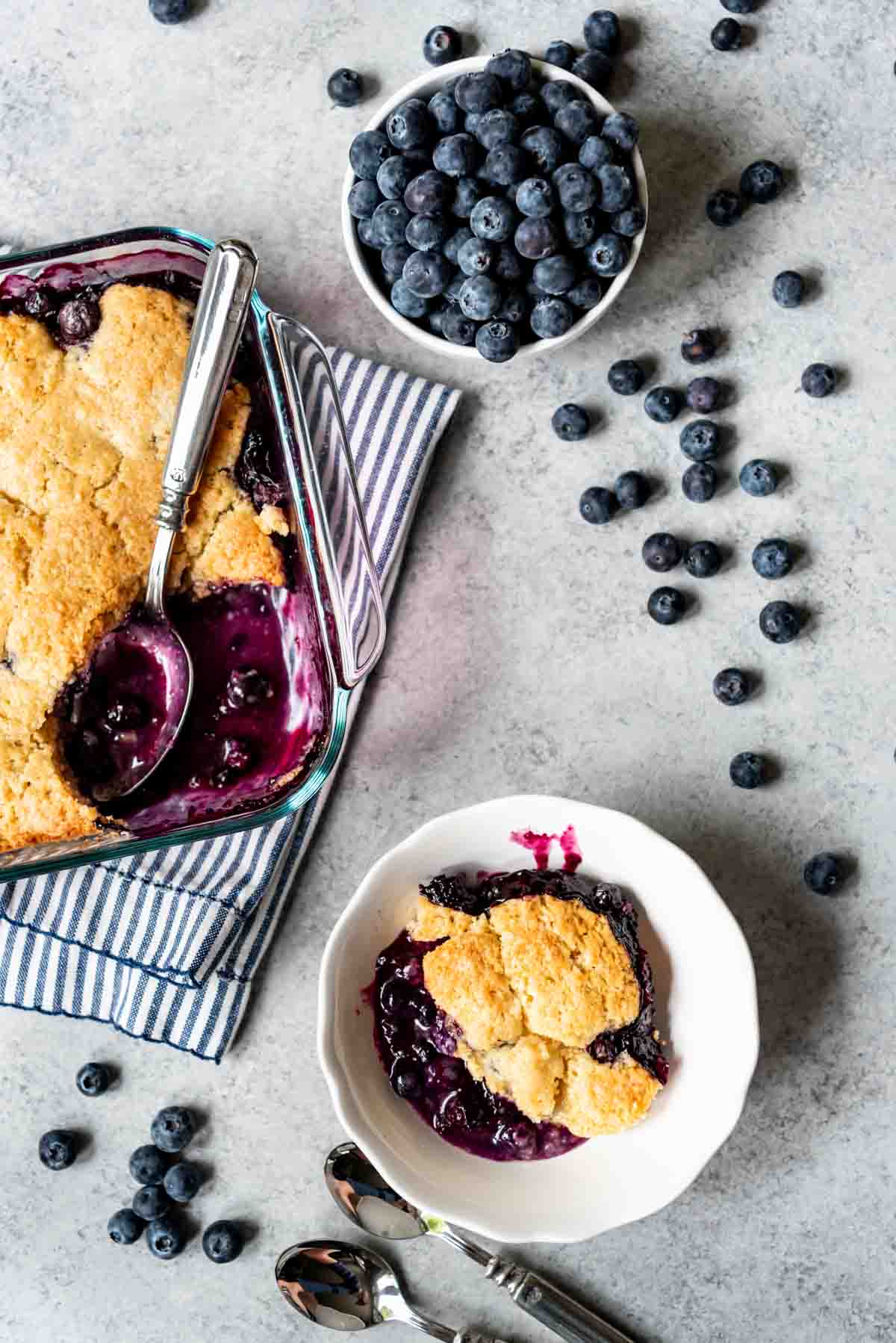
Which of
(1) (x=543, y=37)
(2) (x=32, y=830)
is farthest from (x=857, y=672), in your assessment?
(2) (x=32, y=830)

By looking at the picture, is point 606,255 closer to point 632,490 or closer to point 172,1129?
point 632,490

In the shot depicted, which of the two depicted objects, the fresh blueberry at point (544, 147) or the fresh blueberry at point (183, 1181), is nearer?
the fresh blueberry at point (544, 147)

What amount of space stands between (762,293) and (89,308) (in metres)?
1.27

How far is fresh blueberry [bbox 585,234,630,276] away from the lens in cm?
217

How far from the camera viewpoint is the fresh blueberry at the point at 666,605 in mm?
2375

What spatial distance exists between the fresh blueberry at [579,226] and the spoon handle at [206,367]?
542mm

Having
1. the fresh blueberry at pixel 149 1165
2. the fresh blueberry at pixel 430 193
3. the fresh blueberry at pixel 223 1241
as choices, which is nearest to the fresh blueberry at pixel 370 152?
the fresh blueberry at pixel 430 193

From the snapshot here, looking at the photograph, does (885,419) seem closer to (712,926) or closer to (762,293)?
(762,293)

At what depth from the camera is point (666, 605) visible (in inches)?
93.5

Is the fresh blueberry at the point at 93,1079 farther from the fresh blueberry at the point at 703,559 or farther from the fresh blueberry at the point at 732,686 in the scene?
the fresh blueberry at the point at 703,559

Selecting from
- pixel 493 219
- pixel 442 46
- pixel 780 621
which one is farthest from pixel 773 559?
pixel 442 46

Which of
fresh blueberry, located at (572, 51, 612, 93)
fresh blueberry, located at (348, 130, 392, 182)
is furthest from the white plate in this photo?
fresh blueberry, located at (572, 51, 612, 93)

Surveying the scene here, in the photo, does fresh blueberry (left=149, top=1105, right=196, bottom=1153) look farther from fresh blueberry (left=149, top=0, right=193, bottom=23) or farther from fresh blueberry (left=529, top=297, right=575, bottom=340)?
fresh blueberry (left=149, top=0, right=193, bottom=23)

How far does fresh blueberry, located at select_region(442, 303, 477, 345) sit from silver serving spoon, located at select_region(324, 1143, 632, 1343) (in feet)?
5.07
